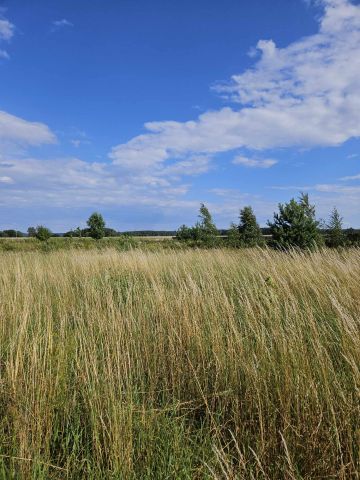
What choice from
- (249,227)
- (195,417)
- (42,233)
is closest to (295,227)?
(249,227)

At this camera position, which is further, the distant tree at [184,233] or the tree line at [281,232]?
the distant tree at [184,233]

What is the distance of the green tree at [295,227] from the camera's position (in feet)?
37.4

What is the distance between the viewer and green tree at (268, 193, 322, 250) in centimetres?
1140

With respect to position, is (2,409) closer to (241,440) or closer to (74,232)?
(241,440)

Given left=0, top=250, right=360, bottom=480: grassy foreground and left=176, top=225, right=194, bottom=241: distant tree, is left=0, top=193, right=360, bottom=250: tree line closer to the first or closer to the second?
left=176, top=225, right=194, bottom=241: distant tree

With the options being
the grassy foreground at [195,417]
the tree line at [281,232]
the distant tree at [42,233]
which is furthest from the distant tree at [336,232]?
the distant tree at [42,233]

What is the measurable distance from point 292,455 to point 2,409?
6.00 ft

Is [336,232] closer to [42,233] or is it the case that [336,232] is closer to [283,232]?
[283,232]

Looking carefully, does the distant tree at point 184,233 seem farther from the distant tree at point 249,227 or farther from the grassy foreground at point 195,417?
the grassy foreground at point 195,417

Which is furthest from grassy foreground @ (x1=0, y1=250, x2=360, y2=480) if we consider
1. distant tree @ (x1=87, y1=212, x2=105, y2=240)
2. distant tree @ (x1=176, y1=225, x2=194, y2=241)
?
distant tree @ (x1=87, y1=212, x2=105, y2=240)

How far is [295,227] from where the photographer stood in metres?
11.5

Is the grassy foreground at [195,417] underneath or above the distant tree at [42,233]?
underneath

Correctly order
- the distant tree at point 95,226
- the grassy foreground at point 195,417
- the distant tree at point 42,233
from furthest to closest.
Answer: the distant tree at point 95,226
the distant tree at point 42,233
the grassy foreground at point 195,417

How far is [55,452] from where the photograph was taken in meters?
2.08
